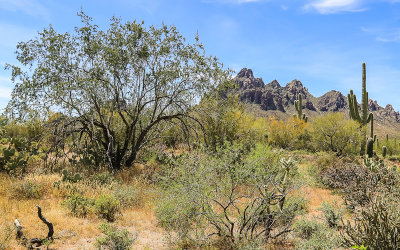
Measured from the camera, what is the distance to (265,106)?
119875 millimetres

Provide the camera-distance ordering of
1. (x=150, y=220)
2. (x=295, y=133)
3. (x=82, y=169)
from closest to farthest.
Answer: (x=150, y=220) < (x=82, y=169) < (x=295, y=133)

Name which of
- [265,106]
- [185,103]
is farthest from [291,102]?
[185,103]

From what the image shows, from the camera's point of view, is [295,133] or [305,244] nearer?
[305,244]

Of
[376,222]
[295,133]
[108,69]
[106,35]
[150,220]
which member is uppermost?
[106,35]

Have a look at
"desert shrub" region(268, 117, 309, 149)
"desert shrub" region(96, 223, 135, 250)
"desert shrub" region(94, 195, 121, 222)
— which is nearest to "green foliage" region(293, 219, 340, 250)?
"desert shrub" region(96, 223, 135, 250)

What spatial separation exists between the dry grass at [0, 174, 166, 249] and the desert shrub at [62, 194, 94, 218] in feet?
0.48

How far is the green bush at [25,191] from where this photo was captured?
728 cm

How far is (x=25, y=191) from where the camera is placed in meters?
7.36

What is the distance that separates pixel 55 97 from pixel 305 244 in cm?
948

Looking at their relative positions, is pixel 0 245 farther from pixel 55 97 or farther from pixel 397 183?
pixel 397 183

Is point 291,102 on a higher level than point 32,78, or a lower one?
higher

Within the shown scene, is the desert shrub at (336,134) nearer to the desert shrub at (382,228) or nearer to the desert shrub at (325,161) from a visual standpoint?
the desert shrub at (325,161)

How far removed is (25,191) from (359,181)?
10344 millimetres

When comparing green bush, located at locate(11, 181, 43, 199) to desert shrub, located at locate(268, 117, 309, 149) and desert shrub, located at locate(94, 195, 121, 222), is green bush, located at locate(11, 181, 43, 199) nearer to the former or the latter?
desert shrub, located at locate(94, 195, 121, 222)
